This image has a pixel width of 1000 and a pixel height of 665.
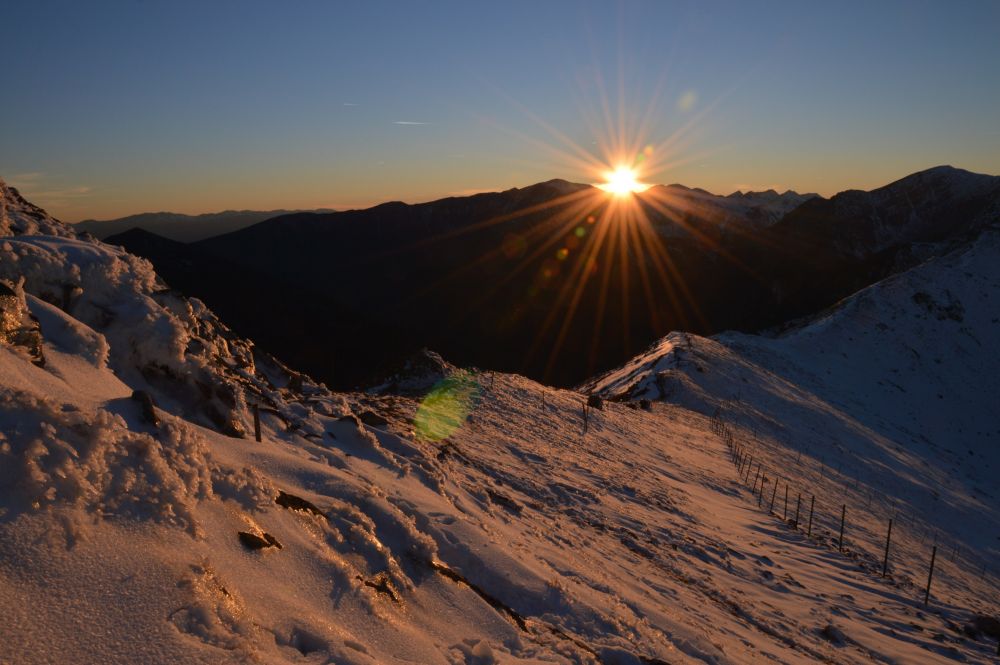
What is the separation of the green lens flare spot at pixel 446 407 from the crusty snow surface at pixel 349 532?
0.62ft

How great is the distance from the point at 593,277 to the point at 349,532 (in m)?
157

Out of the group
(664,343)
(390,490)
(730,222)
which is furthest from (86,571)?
(730,222)

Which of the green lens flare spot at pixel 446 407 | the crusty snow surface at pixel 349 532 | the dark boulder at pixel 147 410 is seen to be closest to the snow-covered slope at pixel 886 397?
the crusty snow surface at pixel 349 532

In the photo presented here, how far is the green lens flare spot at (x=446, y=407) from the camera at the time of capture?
15.0 meters

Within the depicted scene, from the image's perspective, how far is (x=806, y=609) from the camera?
11352 mm

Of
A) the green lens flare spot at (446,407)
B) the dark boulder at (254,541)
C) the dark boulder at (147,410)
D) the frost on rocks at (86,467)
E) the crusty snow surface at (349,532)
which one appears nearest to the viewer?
the crusty snow surface at (349,532)

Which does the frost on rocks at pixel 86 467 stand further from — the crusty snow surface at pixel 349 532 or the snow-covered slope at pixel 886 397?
the snow-covered slope at pixel 886 397

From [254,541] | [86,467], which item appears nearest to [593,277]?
[254,541]

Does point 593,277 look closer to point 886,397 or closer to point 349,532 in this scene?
point 886,397

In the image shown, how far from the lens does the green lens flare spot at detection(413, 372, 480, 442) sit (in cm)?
1496

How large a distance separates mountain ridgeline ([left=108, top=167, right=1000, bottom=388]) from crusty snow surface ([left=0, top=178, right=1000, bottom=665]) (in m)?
55.7

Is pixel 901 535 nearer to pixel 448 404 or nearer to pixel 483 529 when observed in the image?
pixel 448 404

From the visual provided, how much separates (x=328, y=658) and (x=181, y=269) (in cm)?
7940

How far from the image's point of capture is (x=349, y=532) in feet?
20.2
